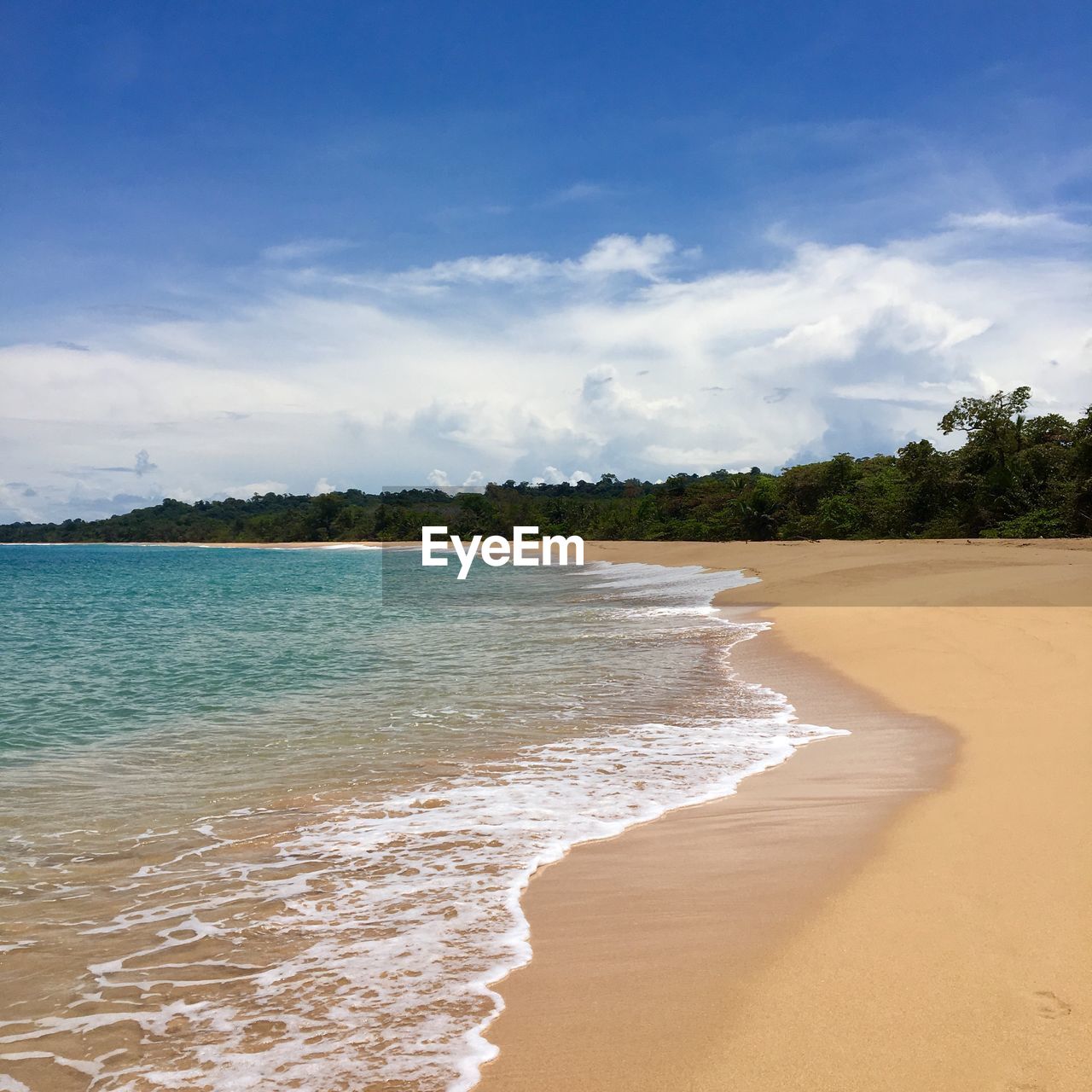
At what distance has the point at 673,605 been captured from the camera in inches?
879

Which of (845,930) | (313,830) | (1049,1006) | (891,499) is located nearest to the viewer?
(1049,1006)

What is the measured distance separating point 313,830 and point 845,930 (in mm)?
3574

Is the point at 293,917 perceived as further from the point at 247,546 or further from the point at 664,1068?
the point at 247,546

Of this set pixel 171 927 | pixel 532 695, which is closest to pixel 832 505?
pixel 532 695

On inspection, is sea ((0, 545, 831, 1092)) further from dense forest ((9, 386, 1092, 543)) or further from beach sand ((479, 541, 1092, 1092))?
dense forest ((9, 386, 1092, 543))

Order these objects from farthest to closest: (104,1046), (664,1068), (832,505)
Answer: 1. (832,505)
2. (104,1046)
3. (664,1068)

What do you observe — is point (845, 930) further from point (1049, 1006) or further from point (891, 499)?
point (891, 499)

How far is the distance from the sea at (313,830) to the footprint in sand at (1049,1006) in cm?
193

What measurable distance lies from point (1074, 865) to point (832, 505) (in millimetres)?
51916

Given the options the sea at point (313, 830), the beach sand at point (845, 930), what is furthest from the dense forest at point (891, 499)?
the beach sand at point (845, 930)

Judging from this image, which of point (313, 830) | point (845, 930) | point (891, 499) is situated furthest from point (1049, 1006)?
point (891, 499)

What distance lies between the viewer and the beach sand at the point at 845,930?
8.91 feet

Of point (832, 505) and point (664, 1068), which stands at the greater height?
point (832, 505)

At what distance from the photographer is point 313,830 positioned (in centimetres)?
570
